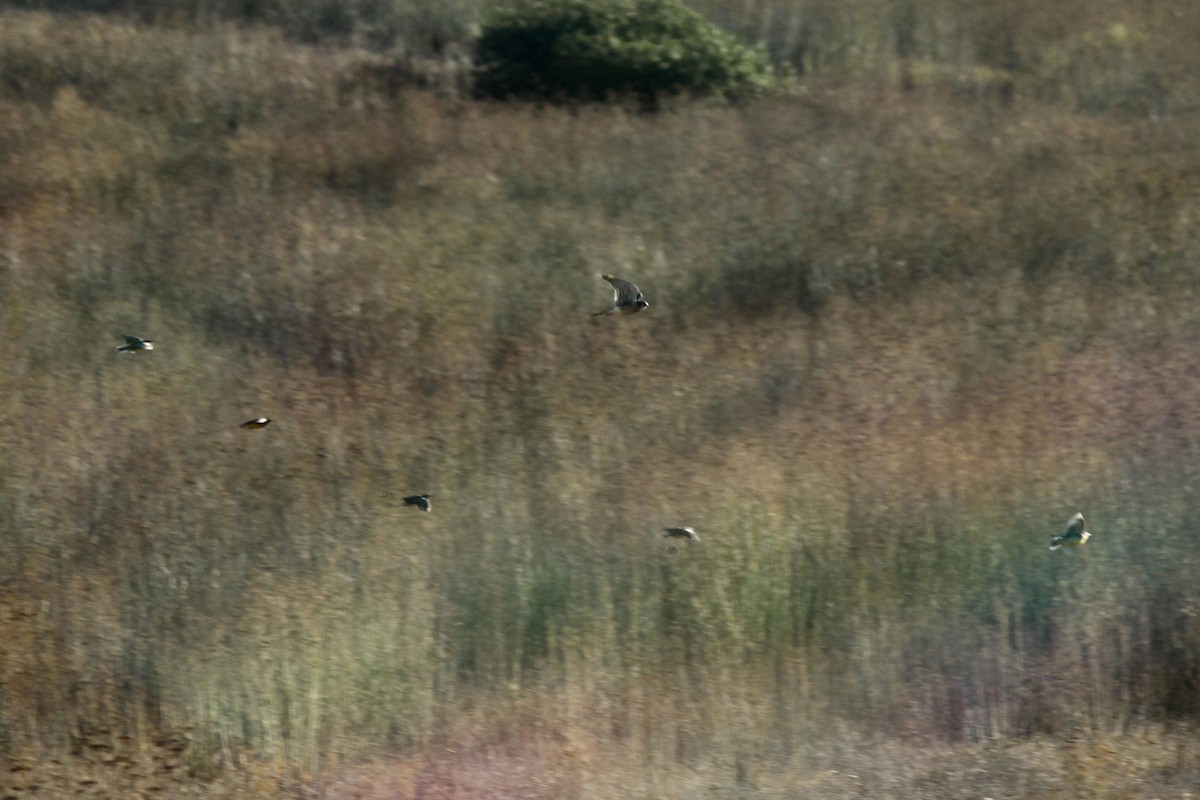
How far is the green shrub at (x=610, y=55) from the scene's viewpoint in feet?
39.4

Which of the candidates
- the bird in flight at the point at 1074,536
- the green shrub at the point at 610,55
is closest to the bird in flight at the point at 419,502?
the bird in flight at the point at 1074,536

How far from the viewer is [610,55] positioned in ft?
39.3

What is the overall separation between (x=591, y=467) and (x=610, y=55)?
243 inches

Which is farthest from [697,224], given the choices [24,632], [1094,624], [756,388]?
[24,632]

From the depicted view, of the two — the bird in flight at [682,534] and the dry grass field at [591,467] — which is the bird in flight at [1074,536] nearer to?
the dry grass field at [591,467]

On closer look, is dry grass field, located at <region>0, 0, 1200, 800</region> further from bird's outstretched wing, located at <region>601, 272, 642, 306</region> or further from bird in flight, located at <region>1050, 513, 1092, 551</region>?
bird's outstretched wing, located at <region>601, 272, 642, 306</region>

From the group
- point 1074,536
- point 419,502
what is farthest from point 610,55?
point 1074,536

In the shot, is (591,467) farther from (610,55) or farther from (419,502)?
(610,55)

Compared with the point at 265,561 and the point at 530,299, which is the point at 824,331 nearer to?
the point at 530,299

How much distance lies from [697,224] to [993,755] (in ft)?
15.5

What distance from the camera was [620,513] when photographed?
612cm

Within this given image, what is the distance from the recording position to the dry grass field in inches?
210

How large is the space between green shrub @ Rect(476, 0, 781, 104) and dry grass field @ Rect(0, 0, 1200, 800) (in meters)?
1.52

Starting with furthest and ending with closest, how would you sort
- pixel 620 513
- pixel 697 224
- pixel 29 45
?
1. pixel 29 45
2. pixel 697 224
3. pixel 620 513
